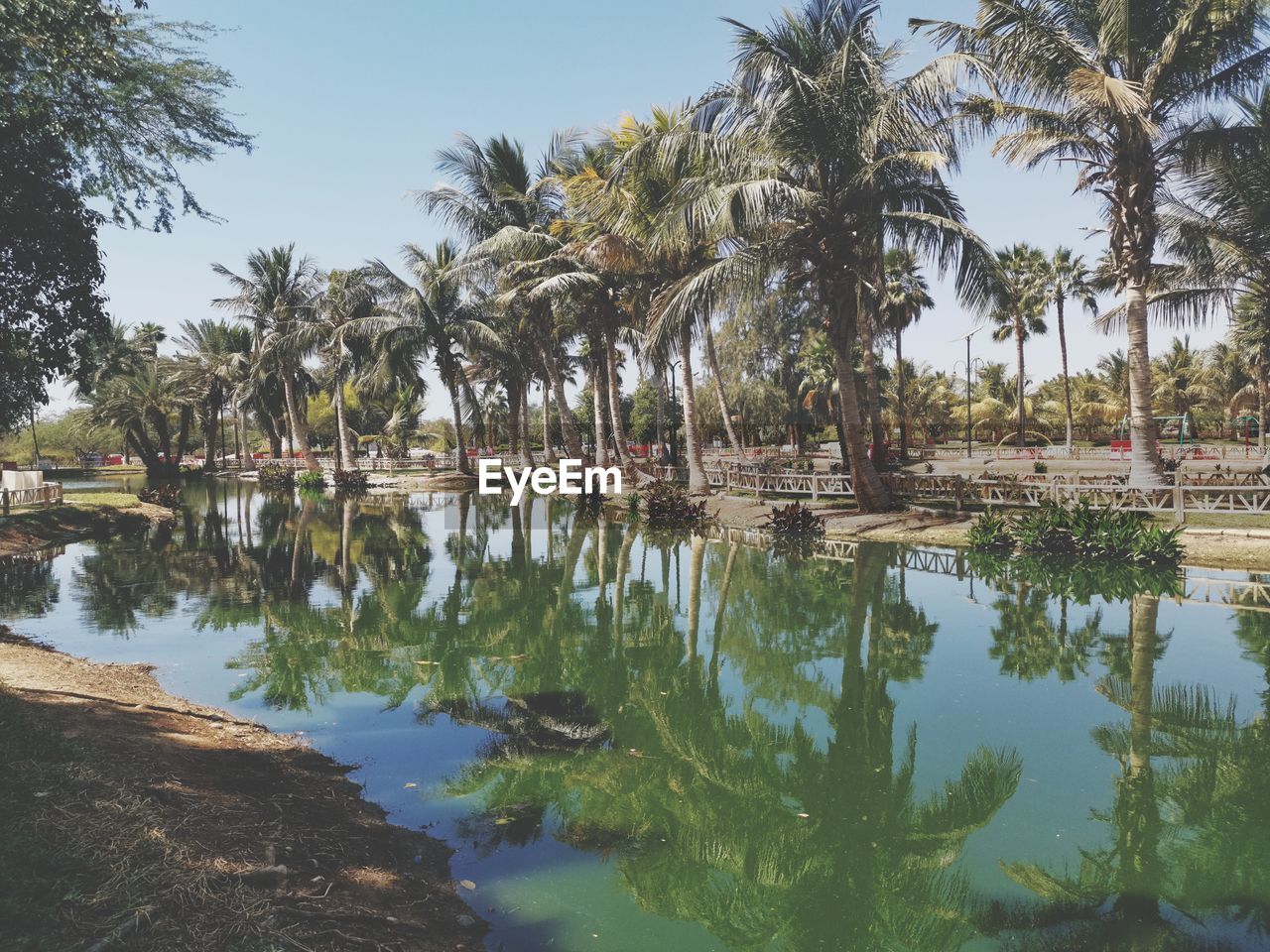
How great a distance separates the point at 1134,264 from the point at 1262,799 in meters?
16.5

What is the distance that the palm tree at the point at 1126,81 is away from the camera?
17422mm

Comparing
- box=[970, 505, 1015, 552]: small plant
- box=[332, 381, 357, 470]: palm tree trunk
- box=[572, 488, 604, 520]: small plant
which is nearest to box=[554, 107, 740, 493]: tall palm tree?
box=[572, 488, 604, 520]: small plant

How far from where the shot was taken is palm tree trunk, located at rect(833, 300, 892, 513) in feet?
69.2

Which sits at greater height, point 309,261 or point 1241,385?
point 309,261

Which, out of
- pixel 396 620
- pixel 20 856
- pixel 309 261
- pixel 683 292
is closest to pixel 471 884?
pixel 20 856

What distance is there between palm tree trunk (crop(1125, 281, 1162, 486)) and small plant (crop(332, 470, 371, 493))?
1424 inches

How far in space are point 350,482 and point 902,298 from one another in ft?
102

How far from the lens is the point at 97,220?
10.3 meters

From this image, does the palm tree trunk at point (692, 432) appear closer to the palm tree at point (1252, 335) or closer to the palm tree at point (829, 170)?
the palm tree at point (829, 170)

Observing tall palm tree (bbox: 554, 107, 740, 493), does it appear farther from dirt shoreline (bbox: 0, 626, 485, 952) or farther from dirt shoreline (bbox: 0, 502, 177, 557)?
dirt shoreline (bbox: 0, 502, 177, 557)

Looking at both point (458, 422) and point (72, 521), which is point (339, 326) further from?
point (72, 521)

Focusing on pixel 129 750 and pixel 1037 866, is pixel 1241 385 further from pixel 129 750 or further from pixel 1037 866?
pixel 129 750

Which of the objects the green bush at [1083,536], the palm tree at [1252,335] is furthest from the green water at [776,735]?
the palm tree at [1252,335]

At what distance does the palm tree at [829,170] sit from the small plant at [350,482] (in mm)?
28060
